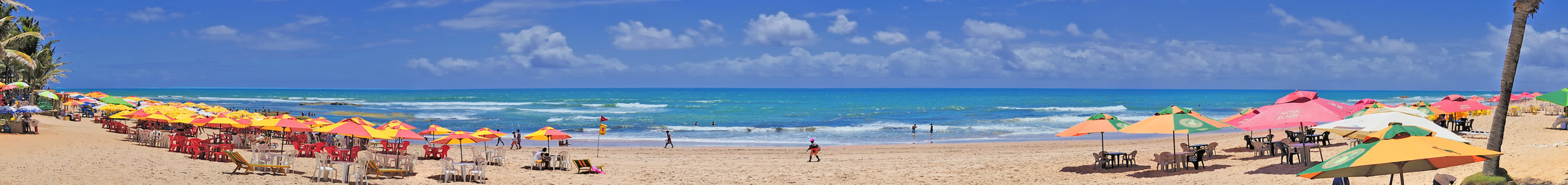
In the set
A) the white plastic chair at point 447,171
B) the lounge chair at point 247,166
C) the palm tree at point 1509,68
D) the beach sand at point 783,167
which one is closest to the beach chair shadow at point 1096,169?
the beach sand at point 783,167

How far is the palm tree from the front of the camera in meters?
9.39

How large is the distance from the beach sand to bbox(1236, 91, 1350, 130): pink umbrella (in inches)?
24.4

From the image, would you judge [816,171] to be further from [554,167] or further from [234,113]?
[234,113]

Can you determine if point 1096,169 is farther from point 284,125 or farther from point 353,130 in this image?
point 284,125

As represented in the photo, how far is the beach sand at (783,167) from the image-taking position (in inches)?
472

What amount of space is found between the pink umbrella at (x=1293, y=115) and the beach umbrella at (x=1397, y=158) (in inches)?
241

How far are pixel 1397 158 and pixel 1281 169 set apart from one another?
6.09 m

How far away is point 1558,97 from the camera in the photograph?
51.6 ft

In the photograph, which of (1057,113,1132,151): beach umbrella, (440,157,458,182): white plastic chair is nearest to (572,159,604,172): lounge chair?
(440,157,458,182): white plastic chair

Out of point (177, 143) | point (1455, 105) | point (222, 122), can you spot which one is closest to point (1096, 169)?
point (1455, 105)

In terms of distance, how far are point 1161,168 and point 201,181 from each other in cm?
1313

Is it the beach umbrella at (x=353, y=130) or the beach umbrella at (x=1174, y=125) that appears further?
the beach umbrella at (x=353, y=130)

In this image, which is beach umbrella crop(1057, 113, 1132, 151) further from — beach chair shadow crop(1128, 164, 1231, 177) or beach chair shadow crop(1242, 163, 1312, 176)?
beach chair shadow crop(1242, 163, 1312, 176)

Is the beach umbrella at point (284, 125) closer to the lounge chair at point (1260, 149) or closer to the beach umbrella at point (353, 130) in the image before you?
the beach umbrella at point (353, 130)
